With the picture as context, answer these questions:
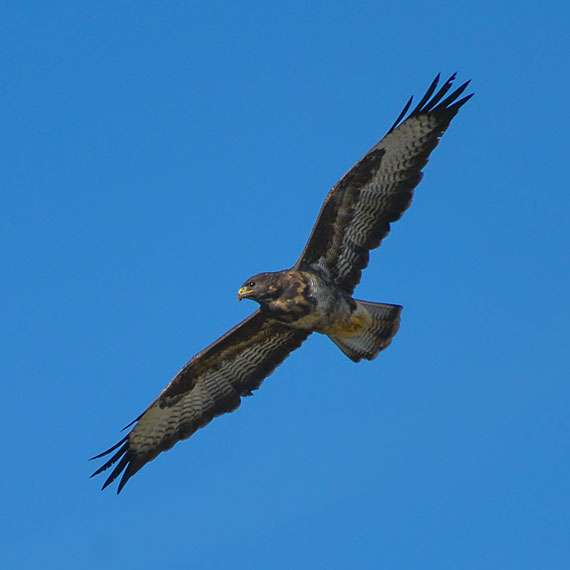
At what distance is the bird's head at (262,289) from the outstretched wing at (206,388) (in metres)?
0.76

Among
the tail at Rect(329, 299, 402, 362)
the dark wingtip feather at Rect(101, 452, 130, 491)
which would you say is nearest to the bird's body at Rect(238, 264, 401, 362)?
the tail at Rect(329, 299, 402, 362)

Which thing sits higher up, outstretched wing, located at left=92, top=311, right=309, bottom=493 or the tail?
outstretched wing, located at left=92, top=311, right=309, bottom=493

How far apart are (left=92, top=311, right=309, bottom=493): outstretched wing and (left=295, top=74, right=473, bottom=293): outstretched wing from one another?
99 cm

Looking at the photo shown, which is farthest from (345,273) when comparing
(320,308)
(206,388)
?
(206,388)

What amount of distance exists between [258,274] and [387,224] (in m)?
1.32

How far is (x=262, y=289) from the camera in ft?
53.5

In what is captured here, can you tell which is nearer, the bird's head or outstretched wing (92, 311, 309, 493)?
the bird's head

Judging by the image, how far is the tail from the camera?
1670cm

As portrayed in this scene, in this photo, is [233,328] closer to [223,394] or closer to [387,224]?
[223,394]

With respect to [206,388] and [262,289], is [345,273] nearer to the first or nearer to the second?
[262,289]

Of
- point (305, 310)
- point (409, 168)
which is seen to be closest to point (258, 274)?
point (305, 310)

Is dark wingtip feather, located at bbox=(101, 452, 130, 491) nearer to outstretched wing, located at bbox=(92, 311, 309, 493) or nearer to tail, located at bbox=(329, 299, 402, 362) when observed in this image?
outstretched wing, located at bbox=(92, 311, 309, 493)

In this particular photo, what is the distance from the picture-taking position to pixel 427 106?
16.7 m

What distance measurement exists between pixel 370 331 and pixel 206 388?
1777 mm
